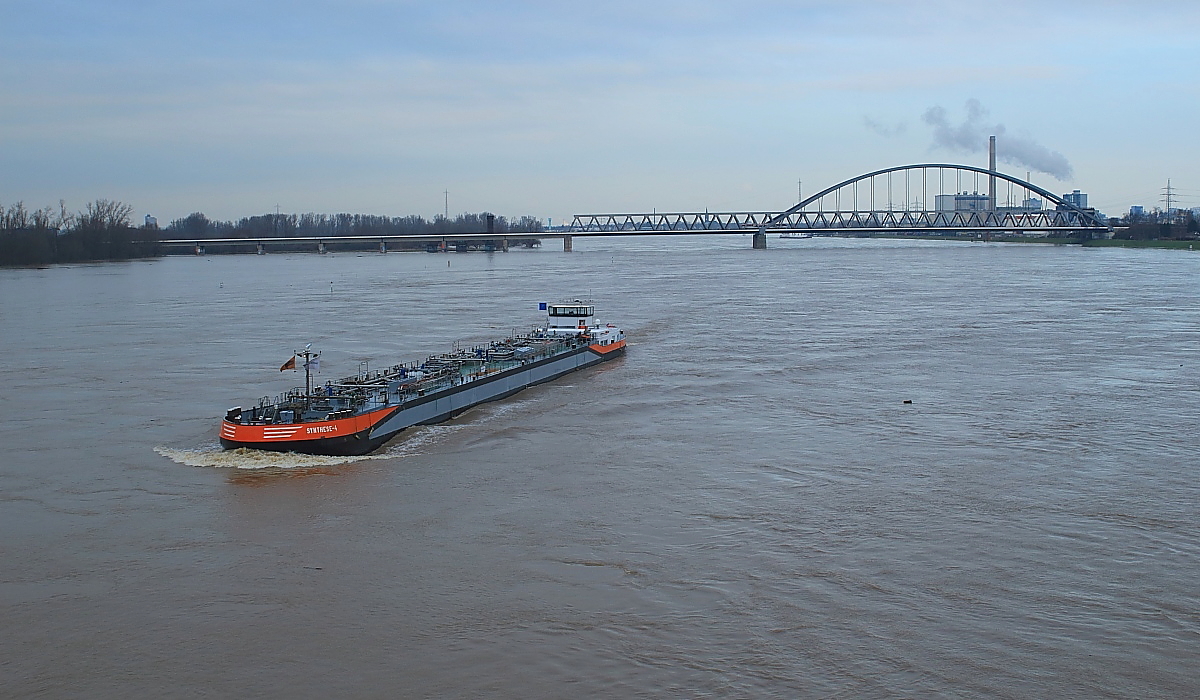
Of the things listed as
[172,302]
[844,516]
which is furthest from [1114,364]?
[172,302]

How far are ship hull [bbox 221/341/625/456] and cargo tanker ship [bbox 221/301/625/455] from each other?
0.05 ft

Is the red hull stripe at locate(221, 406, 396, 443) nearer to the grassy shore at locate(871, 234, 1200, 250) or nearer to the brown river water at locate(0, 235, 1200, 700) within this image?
the brown river water at locate(0, 235, 1200, 700)

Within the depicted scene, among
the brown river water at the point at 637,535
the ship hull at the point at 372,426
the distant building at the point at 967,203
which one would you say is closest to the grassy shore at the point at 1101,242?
the distant building at the point at 967,203

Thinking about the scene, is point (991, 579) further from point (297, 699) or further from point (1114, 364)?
point (1114, 364)

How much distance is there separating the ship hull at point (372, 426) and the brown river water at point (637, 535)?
0.28 m

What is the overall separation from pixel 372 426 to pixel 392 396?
1.78 meters

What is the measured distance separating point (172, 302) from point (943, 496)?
41071 millimetres

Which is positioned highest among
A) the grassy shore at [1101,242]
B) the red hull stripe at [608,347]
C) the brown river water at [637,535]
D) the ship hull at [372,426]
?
the grassy shore at [1101,242]

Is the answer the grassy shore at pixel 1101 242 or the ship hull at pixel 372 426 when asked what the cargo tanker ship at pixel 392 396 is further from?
the grassy shore at pixel 1101 242

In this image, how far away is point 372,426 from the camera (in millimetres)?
17531

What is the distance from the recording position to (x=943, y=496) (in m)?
14.0

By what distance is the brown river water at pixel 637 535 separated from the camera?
930 cm

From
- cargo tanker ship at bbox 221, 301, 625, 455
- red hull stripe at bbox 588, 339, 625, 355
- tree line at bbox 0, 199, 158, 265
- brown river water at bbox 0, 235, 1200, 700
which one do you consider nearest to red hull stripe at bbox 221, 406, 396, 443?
cargo tanker ship at bbox 221, 301, 625, 455

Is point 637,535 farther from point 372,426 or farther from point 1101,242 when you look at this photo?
point 1101,242
